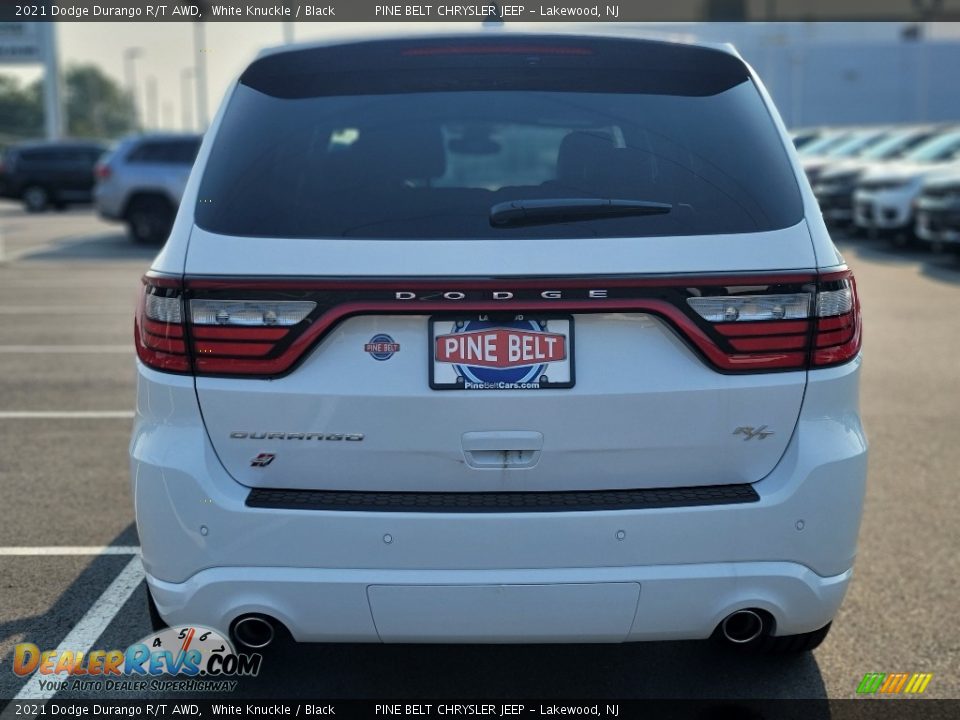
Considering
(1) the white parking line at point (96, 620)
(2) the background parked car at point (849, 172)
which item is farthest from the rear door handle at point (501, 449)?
(2) the background parked car at point (849, 172)

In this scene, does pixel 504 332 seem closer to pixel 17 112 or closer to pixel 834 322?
pixel 834 322

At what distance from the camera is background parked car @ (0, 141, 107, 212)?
3092 cm

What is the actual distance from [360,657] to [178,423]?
1.17m

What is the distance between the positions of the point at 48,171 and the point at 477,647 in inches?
1194

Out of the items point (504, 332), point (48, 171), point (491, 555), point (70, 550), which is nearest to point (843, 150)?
point (48, 171)

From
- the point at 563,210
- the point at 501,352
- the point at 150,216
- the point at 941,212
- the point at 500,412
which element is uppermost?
the point at 563,210

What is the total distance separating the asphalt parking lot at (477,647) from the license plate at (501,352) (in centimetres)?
112

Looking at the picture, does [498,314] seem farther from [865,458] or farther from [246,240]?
[865,458]

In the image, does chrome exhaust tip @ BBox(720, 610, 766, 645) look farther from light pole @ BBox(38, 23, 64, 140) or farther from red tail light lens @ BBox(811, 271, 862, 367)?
light pole @ BBox(38, 23, 64, 140)

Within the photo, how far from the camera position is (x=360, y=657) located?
11.9 feet

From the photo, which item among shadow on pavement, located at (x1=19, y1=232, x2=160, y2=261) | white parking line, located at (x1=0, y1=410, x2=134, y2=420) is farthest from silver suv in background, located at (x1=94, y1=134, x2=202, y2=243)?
white parking line, located at (x1=0, y1=410, x2=134, y2=420)

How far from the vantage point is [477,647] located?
371 centimetres

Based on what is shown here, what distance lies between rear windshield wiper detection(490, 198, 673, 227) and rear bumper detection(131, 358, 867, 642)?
599 millimetres

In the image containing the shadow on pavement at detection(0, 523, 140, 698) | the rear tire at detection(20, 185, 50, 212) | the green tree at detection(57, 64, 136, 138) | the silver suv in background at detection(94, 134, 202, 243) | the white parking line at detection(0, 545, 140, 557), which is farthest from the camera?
the green tree at detection(57, 64, 136, 138)
